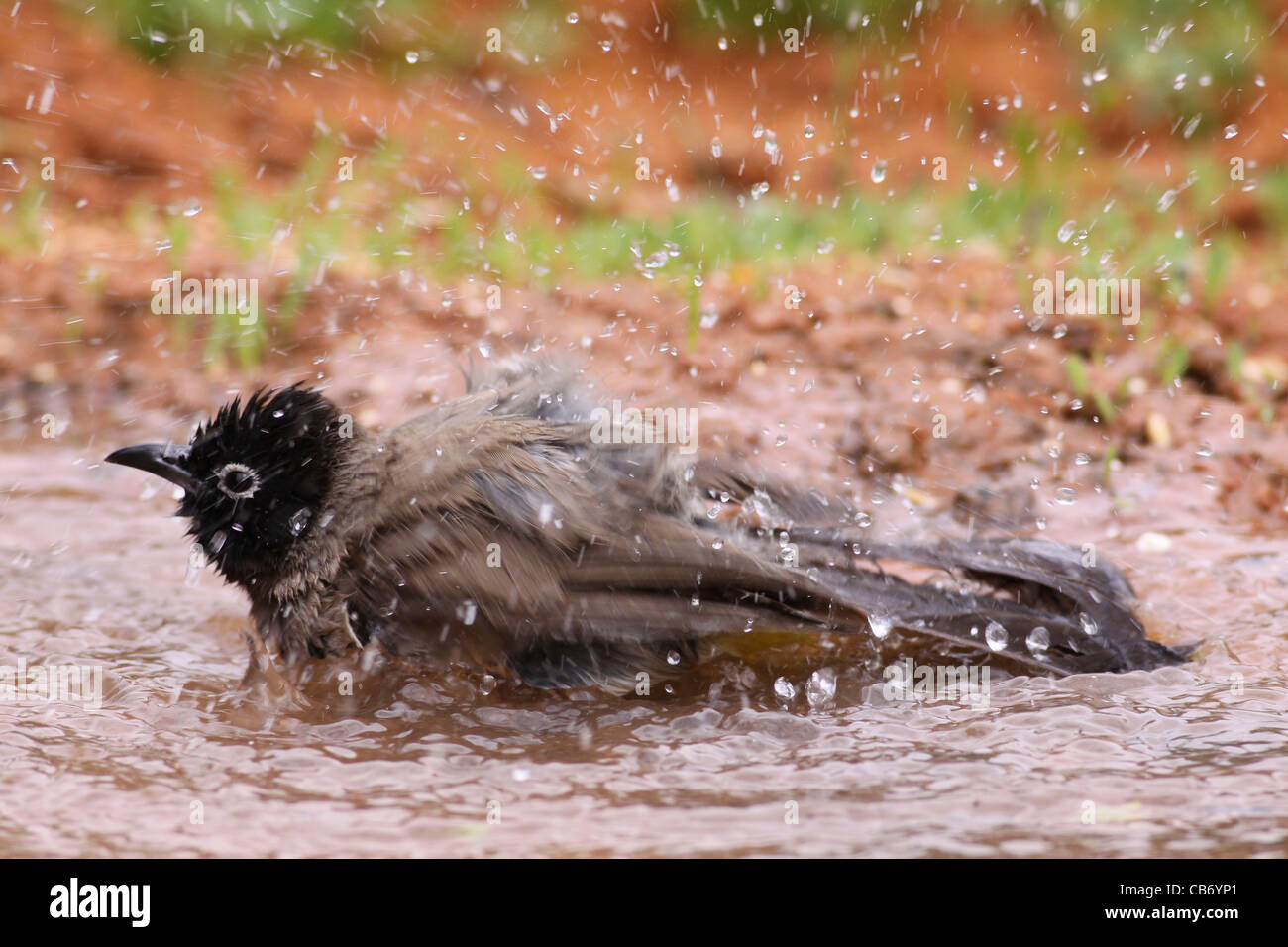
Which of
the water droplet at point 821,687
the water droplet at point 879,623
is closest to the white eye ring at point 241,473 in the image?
the water droplet at point 821,687

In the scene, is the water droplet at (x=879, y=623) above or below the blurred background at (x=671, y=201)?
below

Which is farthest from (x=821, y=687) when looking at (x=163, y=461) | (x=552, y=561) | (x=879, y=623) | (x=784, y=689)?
(x=163, y=461)

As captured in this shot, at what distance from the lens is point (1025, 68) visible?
456 inches

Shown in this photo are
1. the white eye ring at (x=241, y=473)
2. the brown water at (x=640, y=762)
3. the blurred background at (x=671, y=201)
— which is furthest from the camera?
the blurred background at (x=671, y=201)

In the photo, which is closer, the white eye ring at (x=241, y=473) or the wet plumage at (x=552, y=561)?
the wet plumage at (x=552, y=561)

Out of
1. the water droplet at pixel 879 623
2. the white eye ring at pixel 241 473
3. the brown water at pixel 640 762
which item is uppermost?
the white eye ring at pixel 241 473

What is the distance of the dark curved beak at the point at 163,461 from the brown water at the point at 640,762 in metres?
0.56

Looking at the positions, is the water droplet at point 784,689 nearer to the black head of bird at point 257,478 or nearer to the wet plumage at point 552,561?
the wet plumage at point 552,561

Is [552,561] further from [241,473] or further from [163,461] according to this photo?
[163,461]

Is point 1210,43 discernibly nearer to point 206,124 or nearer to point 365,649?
A: point 206,124

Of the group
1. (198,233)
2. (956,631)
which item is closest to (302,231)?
(198,233)

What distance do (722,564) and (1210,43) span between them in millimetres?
8601

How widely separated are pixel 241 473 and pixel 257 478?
0.05 m

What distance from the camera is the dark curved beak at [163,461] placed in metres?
4.43
